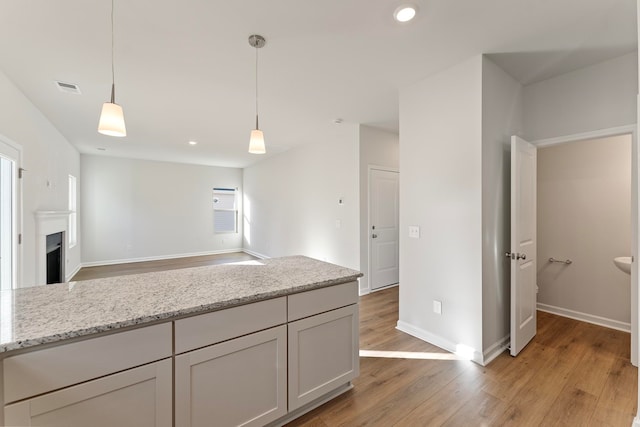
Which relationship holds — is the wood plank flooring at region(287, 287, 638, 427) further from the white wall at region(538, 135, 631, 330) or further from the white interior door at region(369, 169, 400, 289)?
the white interior door at region(369, 169, 400, 289)

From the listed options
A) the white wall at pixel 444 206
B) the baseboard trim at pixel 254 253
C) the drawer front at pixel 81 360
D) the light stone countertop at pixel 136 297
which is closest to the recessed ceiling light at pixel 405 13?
the white wall at pixel 444 206

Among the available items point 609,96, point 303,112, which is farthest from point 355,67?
point 609,96

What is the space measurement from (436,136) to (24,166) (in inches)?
183

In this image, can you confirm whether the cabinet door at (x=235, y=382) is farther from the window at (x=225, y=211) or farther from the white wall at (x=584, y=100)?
the window at (x=225, y=211)

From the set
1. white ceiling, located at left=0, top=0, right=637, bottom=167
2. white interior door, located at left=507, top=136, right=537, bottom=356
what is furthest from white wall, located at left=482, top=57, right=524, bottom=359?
white ceiling, located at left=0, top=0, right=637, bottom=167

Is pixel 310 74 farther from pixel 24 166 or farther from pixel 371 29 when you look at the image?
pixel 24 166

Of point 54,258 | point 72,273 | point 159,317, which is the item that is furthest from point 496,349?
point 72,273

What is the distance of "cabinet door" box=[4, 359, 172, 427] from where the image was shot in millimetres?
1009

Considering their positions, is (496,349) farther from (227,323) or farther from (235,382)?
(227,323)

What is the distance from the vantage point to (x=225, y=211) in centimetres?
852

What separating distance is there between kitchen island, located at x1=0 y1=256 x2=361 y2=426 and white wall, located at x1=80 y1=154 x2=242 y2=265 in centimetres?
638

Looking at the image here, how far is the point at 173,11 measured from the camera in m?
1.82

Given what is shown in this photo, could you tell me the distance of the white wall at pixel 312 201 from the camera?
4430mm

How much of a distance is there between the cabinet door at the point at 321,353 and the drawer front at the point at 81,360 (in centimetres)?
73
